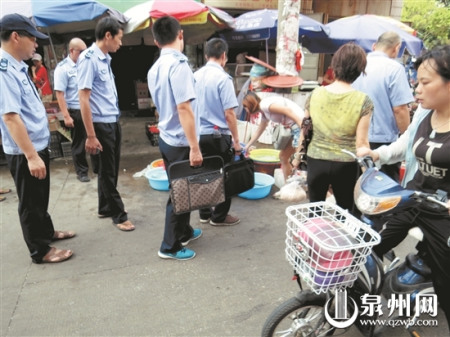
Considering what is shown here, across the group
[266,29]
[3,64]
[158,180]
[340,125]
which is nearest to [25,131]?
[3,64]

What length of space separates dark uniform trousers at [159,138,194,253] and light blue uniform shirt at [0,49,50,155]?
1025 mm

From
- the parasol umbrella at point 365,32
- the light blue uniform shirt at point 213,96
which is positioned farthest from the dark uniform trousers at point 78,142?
the parasol umbrella at point 365,32

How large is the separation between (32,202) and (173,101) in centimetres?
151

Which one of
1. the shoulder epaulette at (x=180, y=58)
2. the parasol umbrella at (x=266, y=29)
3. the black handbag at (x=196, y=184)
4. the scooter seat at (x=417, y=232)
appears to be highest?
the parasol umbrella at (x=266, y=29)

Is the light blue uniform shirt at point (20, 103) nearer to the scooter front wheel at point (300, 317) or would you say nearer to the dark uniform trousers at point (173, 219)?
the dark uniform trousers at point (173, 219)

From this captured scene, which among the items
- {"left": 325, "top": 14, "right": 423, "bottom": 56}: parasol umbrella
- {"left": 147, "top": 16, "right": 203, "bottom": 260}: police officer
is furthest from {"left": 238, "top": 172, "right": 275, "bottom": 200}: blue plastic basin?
{"left": 325, "top": 14, "right": 423, "bottom": 56}: parasol umbrella

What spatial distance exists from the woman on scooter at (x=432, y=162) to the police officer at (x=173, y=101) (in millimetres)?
1351

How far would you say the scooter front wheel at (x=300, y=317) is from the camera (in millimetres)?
1907

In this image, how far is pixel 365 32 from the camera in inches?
304

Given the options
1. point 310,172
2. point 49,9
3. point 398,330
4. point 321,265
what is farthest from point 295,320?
point 49,9

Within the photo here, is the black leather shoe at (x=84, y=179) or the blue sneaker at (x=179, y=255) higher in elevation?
the blue sneaker at (x=179, y=255)

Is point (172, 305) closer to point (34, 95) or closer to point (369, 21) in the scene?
point (34, 95)

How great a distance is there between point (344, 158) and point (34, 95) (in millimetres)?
2575

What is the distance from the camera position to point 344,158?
2.52 meters
